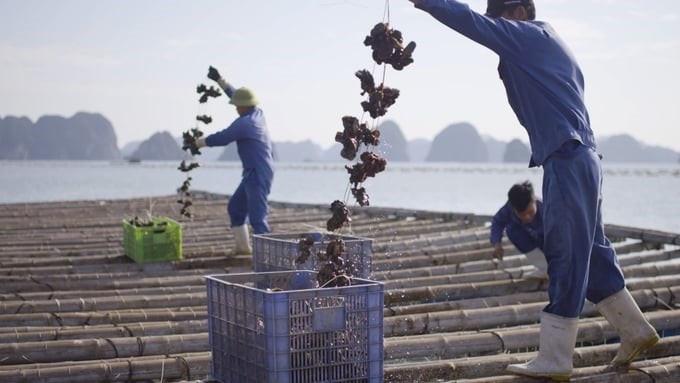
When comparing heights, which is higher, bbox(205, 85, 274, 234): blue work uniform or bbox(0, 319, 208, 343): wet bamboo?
bbox(205, 85, 274, 234): blue work uniform

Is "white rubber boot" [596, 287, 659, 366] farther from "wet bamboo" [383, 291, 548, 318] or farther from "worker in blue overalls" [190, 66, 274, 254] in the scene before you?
"worker in blue overalls" [190, 66, 274, 254]

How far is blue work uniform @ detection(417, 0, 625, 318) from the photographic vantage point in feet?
13.3

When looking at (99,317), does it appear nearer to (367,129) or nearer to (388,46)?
(367,129)

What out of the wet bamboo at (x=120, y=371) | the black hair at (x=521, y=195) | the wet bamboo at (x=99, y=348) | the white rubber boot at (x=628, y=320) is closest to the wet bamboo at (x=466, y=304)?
the black hair at (x=521, y=195)

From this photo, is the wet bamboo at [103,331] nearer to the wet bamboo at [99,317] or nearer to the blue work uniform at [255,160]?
the wet bamboo at [99,317]

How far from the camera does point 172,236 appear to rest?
8.67 metres

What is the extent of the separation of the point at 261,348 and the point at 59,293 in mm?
3500

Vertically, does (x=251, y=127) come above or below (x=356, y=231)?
above

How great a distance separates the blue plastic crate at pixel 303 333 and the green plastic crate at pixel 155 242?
4.55 metres

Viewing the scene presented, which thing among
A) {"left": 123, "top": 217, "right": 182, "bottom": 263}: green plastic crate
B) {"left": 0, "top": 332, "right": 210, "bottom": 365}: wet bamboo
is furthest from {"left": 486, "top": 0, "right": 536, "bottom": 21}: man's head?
{"left": 123, "top": 217, "right": 182, "bottom": 263}: green plastic crate

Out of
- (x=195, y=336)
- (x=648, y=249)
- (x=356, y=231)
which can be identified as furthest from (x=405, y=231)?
(x=195, y=336)

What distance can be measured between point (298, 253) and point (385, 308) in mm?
1010

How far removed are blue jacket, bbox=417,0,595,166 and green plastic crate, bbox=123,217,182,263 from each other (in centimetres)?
508

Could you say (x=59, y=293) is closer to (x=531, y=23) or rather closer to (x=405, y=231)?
(x=531, y=23)
